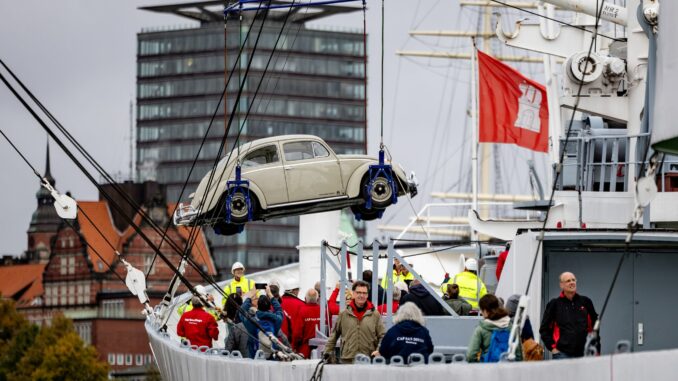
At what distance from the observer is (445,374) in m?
15.9

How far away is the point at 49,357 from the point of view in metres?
127

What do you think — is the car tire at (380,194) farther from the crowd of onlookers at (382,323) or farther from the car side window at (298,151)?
the crowd of onlookers at (382,323)

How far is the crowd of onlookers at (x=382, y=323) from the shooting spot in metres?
15.9

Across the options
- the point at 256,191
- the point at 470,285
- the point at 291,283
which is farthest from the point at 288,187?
the point at 291,283

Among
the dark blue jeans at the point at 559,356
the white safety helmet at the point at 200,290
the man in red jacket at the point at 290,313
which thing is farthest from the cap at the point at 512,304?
the white safety helmet at the point at 200,290

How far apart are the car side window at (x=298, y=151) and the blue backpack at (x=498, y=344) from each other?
41.3ft

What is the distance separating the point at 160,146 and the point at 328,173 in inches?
6459

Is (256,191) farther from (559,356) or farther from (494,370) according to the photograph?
(494,370)

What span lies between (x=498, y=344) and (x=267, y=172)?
40.4ft

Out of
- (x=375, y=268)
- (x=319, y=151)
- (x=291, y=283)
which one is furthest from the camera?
(x=291, y=283)

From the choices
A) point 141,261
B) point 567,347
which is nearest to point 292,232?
point 141,261

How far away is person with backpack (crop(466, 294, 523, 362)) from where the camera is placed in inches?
612

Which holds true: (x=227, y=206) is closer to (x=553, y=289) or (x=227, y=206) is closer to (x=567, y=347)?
(x=553, y=289)

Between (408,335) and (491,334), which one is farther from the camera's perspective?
(408,335)
